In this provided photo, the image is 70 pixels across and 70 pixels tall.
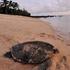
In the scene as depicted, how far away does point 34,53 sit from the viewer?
6145 millimetres

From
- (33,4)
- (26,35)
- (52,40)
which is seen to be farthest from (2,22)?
(33,4)

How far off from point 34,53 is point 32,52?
0.06 metres

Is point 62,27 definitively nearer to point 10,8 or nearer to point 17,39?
point 10,8

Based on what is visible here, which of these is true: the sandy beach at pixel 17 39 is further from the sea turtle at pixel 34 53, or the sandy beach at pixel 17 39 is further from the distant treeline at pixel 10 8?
the distant treeline at pixel 10 8

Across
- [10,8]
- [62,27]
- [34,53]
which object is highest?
[10,8]

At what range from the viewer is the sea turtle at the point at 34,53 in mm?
5942

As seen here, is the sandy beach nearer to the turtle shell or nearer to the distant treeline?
the turtle shell

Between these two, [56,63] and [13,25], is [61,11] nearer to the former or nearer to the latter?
[13,25]

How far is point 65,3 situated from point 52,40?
865 centimetres

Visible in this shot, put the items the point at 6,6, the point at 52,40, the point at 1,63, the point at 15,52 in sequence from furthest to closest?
the point at 6,6 → the point at 52,40 → the point at 15,52 → the point at 1,63

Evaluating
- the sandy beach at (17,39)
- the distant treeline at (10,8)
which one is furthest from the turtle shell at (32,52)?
the distant treeline at (10,8)

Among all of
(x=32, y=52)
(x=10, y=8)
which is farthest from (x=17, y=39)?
(x=10, y=8)

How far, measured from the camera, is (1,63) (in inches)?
233

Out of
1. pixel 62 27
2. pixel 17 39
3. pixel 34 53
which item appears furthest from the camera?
pixel 62 27
